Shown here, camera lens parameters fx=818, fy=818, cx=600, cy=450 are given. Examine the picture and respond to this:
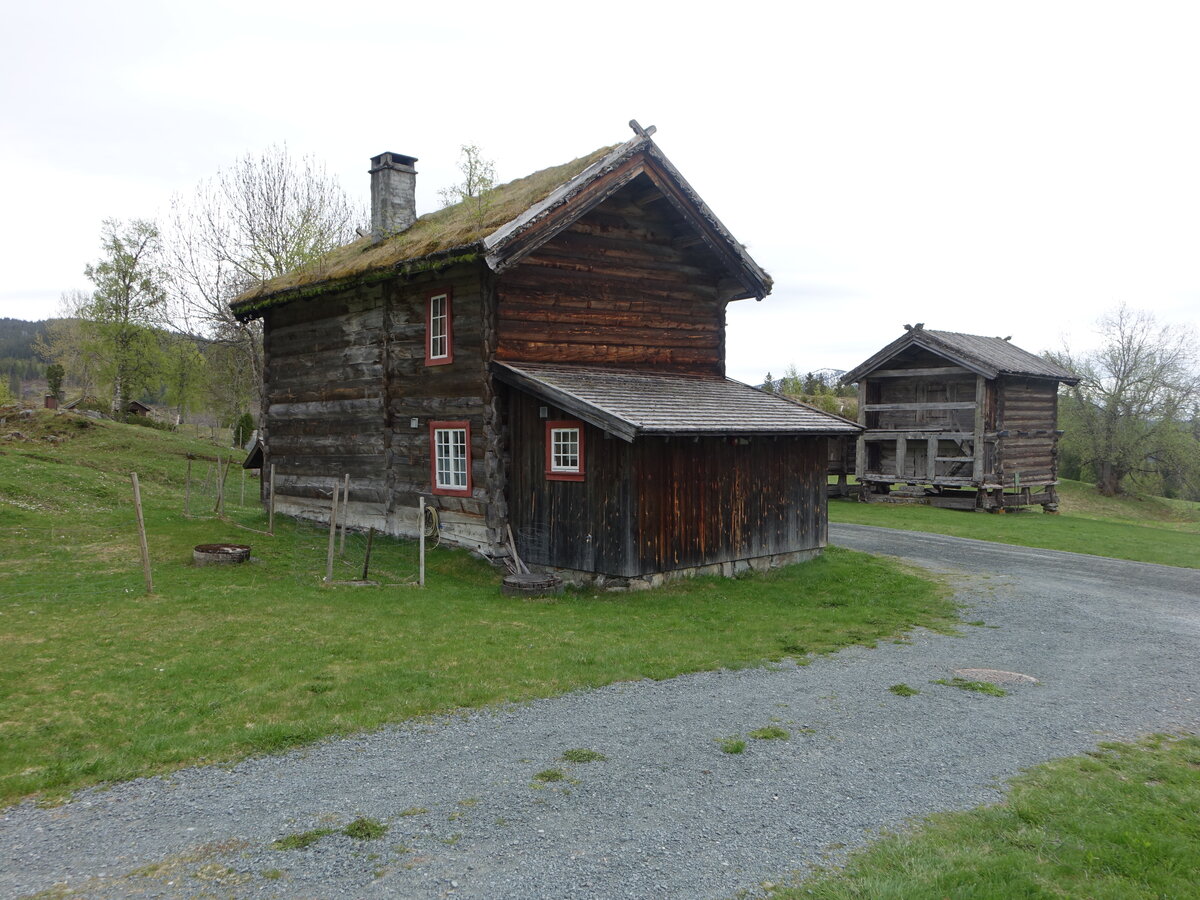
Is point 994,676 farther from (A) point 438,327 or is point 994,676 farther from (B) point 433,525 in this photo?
(A) point 438,327

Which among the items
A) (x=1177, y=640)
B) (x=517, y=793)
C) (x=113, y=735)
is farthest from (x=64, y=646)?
(x=1177, y=640)

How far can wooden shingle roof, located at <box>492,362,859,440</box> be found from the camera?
14.2 metres

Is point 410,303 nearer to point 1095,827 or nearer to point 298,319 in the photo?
point 298,319

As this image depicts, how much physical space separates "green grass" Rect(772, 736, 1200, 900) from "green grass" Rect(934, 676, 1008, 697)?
8.04ft

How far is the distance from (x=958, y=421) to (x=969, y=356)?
287cm

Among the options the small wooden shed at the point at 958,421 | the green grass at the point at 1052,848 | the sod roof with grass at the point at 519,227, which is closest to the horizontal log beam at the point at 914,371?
the small wooden shed at the point at 958,421

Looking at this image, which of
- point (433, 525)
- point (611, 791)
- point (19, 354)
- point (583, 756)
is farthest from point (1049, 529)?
point (19, 354)

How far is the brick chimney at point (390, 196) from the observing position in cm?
2241

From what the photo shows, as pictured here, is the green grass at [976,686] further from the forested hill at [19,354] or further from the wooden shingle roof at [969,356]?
the forested hill at [19,354]

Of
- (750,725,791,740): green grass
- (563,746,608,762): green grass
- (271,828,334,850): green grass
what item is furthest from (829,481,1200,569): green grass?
(271,828,334,850): green grass

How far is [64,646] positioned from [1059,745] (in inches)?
458

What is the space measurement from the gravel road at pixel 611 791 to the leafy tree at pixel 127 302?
49.7 metres

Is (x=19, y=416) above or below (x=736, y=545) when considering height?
above

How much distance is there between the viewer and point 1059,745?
26.1 ft
